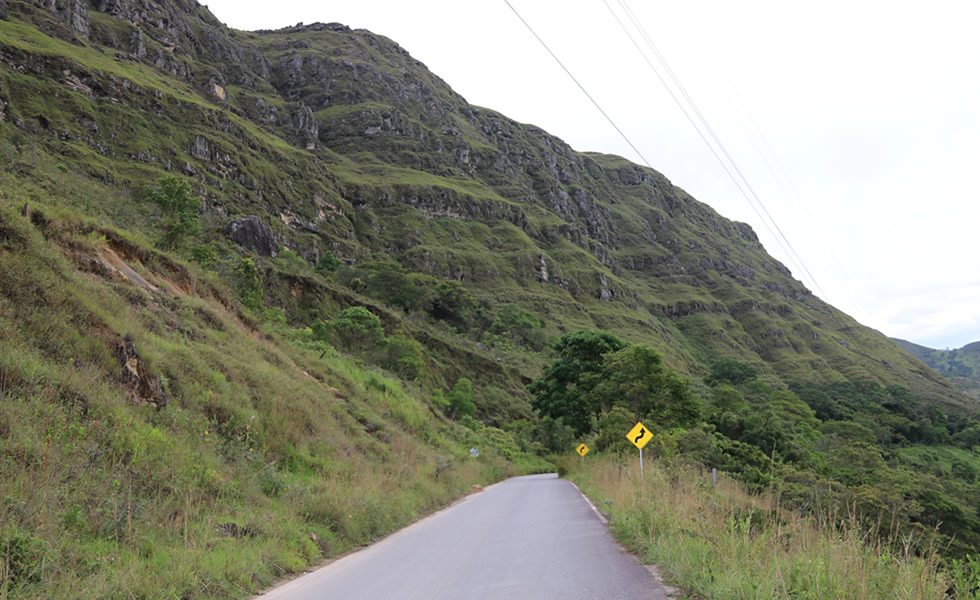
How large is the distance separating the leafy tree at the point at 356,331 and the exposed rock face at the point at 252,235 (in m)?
31.5

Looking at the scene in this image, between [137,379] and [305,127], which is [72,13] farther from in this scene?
[137,379]

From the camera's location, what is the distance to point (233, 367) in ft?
41.0

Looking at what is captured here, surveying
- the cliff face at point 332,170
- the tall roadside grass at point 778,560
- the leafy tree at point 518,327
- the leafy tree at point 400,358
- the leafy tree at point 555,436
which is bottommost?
the leafy tree at point 555,436

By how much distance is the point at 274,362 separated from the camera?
15953 mm

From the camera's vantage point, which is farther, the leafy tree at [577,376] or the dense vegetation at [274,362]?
the leafy tree at [577,376]

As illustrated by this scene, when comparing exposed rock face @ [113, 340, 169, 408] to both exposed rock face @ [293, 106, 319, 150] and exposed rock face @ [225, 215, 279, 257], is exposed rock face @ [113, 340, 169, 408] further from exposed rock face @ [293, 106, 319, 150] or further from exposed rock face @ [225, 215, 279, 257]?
exposed rock face @ [293, 106, 319, 150]

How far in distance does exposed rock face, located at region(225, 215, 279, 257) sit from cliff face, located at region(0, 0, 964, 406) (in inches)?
20.1

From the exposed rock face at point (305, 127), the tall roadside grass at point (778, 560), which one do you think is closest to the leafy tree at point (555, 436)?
the tall roadside grass at point (778, 560)

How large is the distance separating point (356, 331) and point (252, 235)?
37.4 m

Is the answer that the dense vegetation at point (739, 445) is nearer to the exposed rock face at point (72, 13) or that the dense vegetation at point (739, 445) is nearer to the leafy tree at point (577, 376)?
the leafy tree at point (577, 376)

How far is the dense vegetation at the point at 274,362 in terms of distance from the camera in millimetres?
6711

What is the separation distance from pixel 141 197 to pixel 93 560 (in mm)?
59515

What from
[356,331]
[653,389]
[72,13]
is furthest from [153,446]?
[72,13]

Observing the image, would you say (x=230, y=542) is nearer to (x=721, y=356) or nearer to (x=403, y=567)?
(x=403, y=567)
